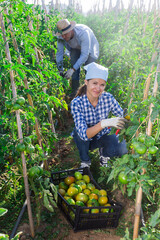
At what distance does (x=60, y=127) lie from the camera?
3.87 meters

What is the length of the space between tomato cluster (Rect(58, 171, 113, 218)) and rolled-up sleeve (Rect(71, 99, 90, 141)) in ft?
1.43

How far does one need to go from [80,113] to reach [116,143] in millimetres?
573

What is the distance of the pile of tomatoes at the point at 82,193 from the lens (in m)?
1.98

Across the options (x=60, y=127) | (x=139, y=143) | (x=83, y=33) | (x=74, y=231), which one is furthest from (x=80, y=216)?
(x=83, y=33)

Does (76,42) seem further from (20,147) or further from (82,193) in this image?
(20,147)

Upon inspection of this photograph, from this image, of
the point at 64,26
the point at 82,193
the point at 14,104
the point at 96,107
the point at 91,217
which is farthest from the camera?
the point at 64,26

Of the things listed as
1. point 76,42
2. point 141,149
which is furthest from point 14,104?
point 76,42

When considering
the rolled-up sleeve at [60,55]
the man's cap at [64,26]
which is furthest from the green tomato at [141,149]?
the man's cap at [64,26]

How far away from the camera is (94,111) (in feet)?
8.26

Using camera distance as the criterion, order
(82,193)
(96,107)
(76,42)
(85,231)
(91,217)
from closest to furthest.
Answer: (91,217) < (85,231) < (82,193) < (96,107) < (76,42)

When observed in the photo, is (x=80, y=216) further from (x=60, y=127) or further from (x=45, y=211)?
(x=60, y=127)

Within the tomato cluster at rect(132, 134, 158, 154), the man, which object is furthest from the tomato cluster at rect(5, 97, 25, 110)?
the man

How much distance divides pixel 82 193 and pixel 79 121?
733mm

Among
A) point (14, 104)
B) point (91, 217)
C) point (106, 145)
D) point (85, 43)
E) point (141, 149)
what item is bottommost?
point (91, 217)
